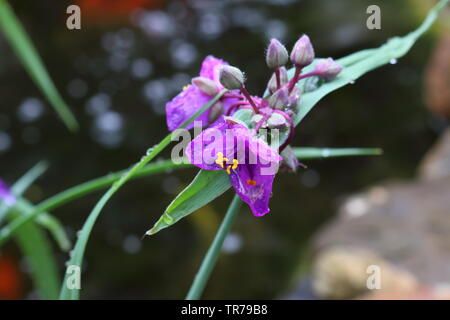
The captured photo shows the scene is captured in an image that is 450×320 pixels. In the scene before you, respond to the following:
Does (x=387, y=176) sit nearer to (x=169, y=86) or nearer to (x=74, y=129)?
(x=169, y=86)

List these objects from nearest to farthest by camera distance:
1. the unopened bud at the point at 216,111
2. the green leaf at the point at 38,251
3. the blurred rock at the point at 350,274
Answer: the unopened bud at the point at 216,111
the green leaf at the point at 38,251
the blurred rock at the point at 350,274

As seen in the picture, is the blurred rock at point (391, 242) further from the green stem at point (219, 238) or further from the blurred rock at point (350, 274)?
the green stem at point (219, 238)

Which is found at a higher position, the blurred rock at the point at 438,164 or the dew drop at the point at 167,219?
the blurred rock at the point at 438,164

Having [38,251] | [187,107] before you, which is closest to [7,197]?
[38,251]

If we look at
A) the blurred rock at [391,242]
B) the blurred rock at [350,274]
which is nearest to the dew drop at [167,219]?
the blurred rock at [391,242]

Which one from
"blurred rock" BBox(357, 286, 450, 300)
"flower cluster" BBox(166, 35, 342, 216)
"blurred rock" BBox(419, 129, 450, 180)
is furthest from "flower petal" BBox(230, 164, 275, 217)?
"blurred rock" BBox(419, 129, 450, 180)

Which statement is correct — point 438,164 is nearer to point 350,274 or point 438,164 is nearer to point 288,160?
point 350,274
